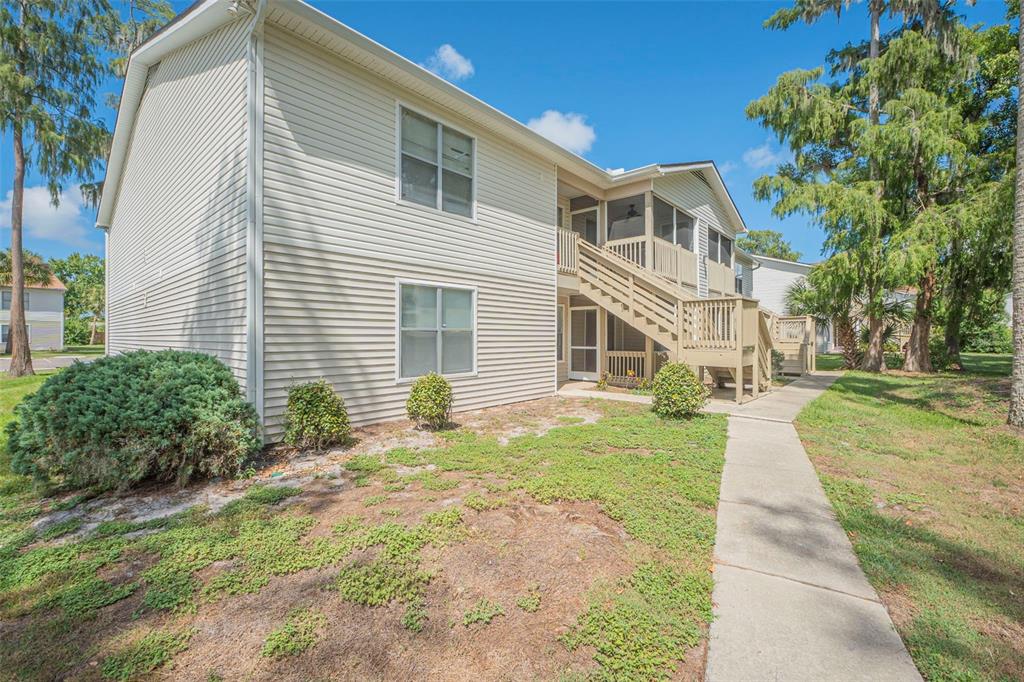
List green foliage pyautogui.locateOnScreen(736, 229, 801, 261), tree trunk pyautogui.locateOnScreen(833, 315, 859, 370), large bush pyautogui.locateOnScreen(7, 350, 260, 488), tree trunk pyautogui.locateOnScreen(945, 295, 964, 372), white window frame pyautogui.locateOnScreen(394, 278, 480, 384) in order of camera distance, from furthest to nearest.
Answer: green foliage pyautogui.locateOnScreen(736, 229, 801, 261) → tree trunk pyautogui.locateOnScreen(833, 315, 859, 370) → tree trunk pyautogui.locateOnScreen(945, 295, 964, 372) → white window frame pyautogui.locateOnScreen(394, 278, 480, 384) → large bush pyautogui.locateOnScreen(7, 350, 260, 488)

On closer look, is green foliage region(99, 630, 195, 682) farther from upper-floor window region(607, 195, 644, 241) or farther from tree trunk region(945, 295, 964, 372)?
tree trunk region(945, 295, 964, 372)

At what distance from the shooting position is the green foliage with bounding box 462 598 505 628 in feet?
7.83

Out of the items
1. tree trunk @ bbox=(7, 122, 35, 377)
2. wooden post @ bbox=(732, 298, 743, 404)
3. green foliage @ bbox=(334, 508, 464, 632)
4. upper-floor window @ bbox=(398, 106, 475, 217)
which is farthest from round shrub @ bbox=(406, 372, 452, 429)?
tree trunk @ bbox=(7, 122, 35, 377)

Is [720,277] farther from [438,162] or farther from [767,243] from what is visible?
[767,243]

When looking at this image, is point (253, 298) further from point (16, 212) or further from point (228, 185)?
point (16, 212)

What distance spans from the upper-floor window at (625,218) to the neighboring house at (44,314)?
40962mm

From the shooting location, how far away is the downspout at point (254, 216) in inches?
219

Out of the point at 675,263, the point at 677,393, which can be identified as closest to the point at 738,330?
the point at 677,393

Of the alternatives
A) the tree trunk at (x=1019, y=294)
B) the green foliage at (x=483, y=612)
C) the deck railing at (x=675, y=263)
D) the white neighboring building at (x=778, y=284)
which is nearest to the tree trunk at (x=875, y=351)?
the deck railing at (x=675, y=263)

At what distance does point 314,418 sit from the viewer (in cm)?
550

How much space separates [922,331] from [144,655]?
20.9 m

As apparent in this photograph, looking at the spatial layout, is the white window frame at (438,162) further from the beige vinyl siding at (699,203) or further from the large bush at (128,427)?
the beige vinyl siding at (699,203)

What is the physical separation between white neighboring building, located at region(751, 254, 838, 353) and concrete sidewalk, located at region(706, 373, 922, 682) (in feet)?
90.4

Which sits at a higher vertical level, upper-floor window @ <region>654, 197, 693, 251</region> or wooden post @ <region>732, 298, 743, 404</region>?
upper-floor window @ <region>654, 197, 693, 251</region>
